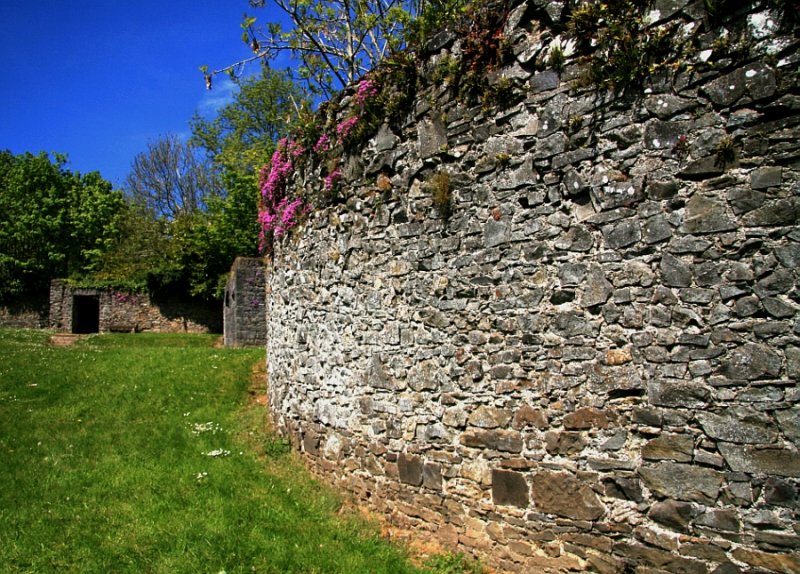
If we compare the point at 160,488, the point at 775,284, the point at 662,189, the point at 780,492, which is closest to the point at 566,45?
the point at 662,189

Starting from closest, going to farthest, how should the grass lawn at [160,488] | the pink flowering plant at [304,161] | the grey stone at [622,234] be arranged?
the grey stone at [622,234], the grass lawn at [160,488], the pink flowering plant at [304,161]

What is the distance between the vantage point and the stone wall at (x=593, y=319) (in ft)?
12.7

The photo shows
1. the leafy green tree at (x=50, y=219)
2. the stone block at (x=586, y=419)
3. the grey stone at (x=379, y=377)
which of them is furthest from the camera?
the leafy green tree at (x=50, y=219)

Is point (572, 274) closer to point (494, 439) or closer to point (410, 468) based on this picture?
point (494, 439)

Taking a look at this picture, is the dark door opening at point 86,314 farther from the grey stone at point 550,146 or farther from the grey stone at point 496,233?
the grey stone at point 550,146

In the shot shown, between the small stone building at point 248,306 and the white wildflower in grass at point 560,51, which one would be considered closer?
the white wildflower in grass at point 560,51

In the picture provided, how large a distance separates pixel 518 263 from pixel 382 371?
2060 millimetres

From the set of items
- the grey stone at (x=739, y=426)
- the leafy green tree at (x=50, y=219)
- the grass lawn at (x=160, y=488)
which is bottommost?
the grass lawn at (x=160, y=488)

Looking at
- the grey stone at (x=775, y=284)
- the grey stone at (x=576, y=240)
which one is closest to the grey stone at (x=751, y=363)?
the grey stone at (x=775, y=284)

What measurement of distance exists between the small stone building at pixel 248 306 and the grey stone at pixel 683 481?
591 inches

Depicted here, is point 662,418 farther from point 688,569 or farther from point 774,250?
point 774,250

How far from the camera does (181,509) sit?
650cm

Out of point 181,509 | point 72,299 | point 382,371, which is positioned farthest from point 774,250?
point 72,299

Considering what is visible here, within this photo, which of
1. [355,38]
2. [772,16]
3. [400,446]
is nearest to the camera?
[772,16]
